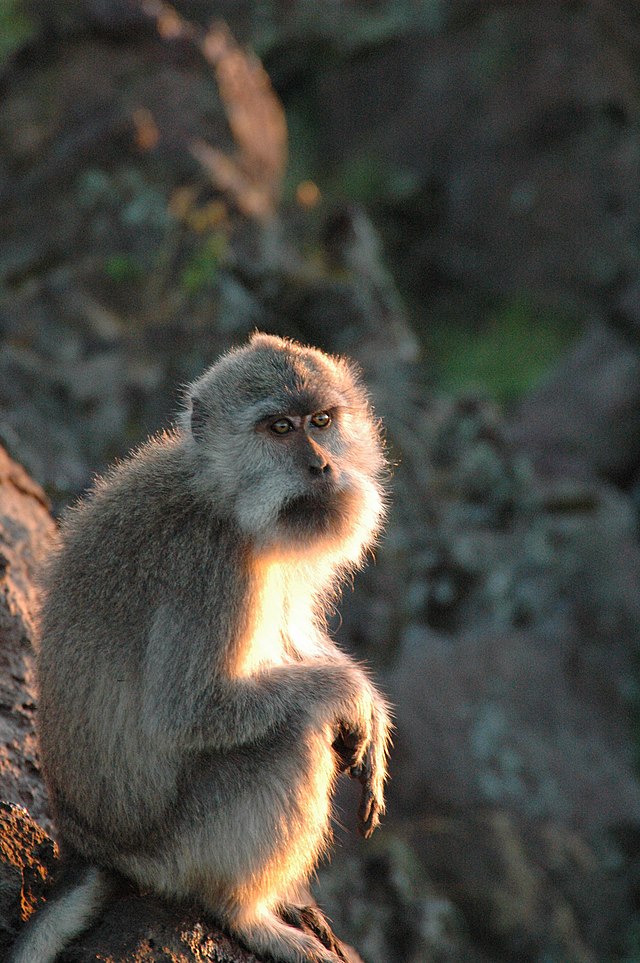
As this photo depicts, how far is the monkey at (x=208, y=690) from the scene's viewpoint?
3.43 meters

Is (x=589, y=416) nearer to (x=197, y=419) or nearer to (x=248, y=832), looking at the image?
(x=197, y=419)

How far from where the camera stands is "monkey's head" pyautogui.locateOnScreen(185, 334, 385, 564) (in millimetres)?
3719

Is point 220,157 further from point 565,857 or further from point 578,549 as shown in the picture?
point 565,857

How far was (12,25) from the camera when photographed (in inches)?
472

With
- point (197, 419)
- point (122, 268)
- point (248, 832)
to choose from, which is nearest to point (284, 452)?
point (197, 419)

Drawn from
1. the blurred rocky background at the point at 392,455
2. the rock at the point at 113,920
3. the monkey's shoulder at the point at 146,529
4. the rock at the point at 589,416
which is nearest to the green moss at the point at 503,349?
the rock at the point at 589,416

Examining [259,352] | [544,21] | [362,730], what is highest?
[544,21]

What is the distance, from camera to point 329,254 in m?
10.2

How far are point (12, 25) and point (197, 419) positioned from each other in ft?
32.1

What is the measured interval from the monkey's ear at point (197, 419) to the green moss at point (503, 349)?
11.1m

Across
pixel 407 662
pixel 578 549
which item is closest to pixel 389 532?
pixel 407 662

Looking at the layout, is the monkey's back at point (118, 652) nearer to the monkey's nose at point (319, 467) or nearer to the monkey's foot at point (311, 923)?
the monkey's nose at point (319, 467)

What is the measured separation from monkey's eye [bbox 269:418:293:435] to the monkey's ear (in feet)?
0.83

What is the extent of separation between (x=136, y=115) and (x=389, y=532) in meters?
4.26
